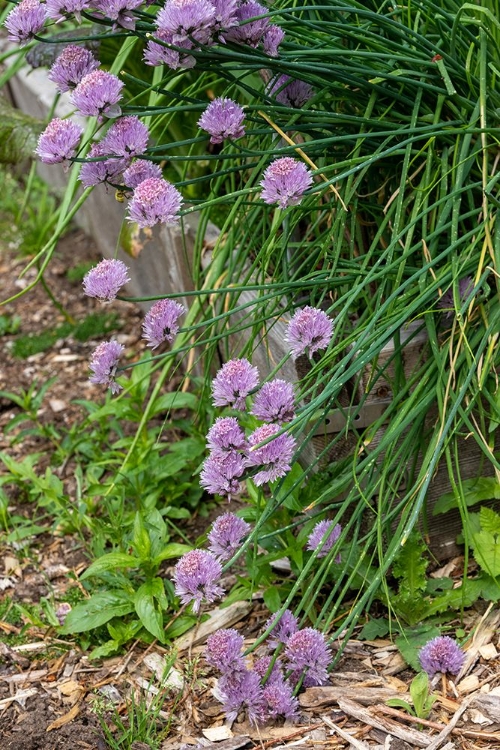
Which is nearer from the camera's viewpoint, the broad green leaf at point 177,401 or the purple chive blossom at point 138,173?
the purple chive blossom at point 138,173

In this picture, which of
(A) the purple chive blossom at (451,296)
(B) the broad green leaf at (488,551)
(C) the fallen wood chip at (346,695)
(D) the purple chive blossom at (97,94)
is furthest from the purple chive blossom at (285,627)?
(D) the purple chive blossom at (97,94)

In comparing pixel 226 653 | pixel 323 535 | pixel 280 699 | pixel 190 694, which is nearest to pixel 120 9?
pixel 323 535

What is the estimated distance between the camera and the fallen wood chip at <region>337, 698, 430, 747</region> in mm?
1612

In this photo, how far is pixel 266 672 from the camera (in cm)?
168

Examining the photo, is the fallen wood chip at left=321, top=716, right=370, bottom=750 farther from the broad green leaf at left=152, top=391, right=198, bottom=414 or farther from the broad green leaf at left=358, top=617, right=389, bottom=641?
the broad green leaf at left=152, top=391, right=198, bottom=414

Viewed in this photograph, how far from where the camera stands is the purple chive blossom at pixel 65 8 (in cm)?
132

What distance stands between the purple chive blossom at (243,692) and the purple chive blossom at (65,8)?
109 centimetres

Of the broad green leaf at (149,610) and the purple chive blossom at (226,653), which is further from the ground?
the purple chive blossom at (226,653)

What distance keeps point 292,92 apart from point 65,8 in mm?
550

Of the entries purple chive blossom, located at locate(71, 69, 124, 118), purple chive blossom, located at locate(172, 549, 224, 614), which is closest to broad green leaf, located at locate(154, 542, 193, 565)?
purple chive blossom, located at locate(172, 549, 224, 614)

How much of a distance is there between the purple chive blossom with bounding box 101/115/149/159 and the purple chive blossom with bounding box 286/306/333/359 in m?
0.35

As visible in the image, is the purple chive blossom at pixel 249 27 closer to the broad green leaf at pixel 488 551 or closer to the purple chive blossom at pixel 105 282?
the purple chive blossom at pixel 105 282

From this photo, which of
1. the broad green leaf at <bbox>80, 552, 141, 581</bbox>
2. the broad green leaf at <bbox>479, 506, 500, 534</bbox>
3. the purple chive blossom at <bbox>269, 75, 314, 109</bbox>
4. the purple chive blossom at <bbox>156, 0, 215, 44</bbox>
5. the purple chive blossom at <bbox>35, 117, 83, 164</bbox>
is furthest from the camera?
the broad green leaf at <bbox>80, 552, 141, 581</bbox>

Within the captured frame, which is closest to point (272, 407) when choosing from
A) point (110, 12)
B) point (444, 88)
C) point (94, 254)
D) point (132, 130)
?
point (132, 130)
